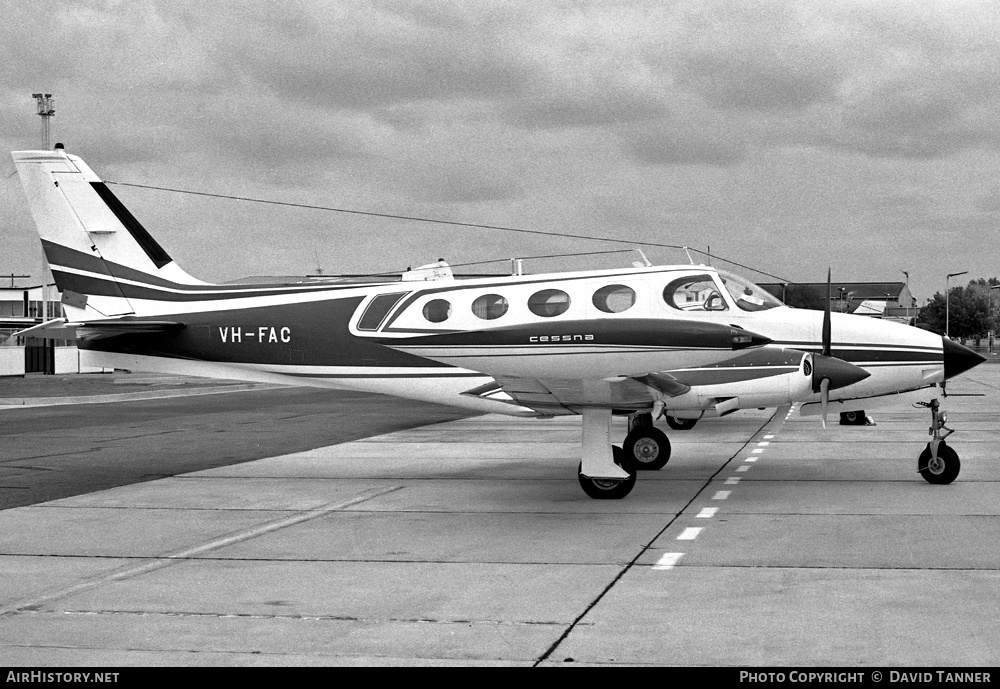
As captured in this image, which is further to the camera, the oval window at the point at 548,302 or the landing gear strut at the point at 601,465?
the oval window at the point at 548,302

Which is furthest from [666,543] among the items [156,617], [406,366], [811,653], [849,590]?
[406,366]

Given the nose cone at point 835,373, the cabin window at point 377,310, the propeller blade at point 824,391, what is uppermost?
the cabin window at point 377,310

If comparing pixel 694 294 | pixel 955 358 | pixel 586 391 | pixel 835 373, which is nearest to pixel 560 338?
pixel 586 391

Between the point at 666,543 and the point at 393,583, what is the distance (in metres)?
2.84

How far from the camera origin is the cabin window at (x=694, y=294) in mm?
14594

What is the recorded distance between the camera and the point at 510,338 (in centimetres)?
1141

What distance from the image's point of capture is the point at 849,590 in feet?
26.5

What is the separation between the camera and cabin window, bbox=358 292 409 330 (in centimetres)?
1570

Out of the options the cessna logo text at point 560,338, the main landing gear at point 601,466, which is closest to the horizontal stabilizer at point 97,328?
the main landing gear at point 601,466

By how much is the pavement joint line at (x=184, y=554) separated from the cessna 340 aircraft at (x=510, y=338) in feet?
6.65

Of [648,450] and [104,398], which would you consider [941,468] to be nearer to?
[648,450]

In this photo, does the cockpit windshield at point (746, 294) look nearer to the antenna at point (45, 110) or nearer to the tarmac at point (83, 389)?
the tarmac at point (83, 389)

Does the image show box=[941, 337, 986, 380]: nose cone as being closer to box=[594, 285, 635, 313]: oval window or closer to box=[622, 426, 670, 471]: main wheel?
box=[622, 426, 670, 471]: main wheel
